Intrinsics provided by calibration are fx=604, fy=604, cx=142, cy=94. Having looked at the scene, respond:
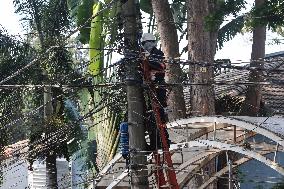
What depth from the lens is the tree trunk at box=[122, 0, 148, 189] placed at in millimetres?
7734

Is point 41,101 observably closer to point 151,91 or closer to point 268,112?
point 268,112

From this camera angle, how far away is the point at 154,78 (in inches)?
324

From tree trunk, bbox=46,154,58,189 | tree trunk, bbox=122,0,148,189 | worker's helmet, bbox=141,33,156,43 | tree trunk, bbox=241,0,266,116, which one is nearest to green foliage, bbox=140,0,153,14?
tree trunk, bbox=241,0,266,116

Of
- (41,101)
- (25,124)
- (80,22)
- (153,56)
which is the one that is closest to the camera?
(153,56)

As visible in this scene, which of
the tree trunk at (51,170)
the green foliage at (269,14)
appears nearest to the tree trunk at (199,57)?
the green foliage at (269,14)

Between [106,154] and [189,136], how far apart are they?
5961 mm

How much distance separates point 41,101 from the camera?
53.9ft

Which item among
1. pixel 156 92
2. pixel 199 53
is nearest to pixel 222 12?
pixel 199 53

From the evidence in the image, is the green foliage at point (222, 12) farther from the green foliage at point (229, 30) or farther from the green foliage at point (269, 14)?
the green foliage at point (229, 30)

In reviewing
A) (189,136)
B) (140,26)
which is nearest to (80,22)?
(189,136)

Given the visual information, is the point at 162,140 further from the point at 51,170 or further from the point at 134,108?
the point at 51,170

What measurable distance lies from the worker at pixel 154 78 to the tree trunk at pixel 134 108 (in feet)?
0.86

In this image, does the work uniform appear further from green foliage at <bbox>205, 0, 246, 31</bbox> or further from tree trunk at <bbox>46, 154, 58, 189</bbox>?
tree trunk at <bbox>46, 154, 58, 189</bbox>

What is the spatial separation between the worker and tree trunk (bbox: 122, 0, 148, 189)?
0.26 m
